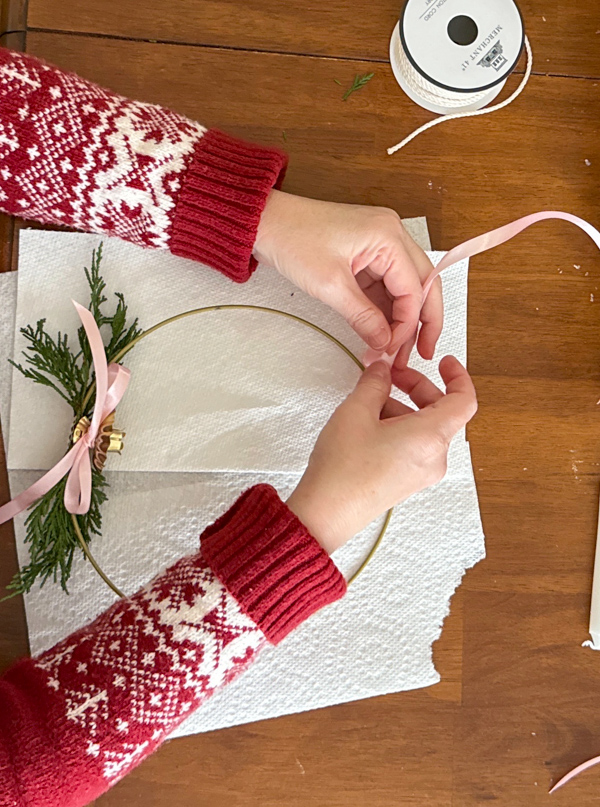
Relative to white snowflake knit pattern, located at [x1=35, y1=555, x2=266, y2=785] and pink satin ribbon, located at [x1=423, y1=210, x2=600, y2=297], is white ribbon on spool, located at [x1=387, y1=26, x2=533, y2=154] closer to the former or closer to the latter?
pink satin ribbon, located at [x1=423, y1=210, x2=600, y2=297]

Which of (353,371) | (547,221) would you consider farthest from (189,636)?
(547,221)

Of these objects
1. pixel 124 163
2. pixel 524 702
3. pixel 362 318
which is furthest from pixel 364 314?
pixel 524 702

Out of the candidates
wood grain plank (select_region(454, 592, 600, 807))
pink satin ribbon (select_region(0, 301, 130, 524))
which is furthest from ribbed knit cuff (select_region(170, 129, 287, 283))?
wood grain plank (select_region(454, 592, 600, 807))

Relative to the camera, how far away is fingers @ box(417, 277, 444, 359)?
23.4 inches

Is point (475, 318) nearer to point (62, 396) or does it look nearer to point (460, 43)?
point (460, 43)

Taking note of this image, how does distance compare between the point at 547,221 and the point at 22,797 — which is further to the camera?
the point at 547,221

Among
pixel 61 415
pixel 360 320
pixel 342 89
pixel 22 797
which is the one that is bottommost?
pixel 22 797

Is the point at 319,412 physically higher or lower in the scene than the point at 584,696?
higher

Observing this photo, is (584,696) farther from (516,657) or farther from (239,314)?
(239,314)

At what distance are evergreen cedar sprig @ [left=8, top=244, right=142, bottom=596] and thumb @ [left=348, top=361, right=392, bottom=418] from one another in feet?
0.66

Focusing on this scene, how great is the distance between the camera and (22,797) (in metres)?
0.49

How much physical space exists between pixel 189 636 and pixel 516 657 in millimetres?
Answer: 299

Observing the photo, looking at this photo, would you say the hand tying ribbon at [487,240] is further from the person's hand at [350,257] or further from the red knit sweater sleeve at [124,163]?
the red knit sweater sleeve at [124,163]

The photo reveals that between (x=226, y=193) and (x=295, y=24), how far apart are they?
0.21m
